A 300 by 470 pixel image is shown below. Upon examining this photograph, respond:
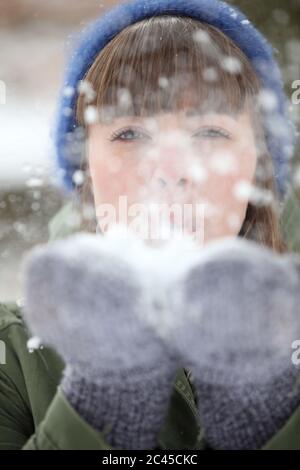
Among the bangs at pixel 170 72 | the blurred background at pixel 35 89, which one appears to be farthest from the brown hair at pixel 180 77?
the blurred background at pixel 35 89

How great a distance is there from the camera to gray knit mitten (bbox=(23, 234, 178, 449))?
414mm

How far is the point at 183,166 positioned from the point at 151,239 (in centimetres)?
9

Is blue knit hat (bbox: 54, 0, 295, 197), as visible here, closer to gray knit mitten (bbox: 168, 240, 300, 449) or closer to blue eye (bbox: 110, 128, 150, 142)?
blue eye (bbox: 110, 128, 150, 142)

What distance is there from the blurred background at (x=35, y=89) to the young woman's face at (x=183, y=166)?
0.53 ft

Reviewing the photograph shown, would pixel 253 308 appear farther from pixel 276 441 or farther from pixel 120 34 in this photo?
pixel 120 34

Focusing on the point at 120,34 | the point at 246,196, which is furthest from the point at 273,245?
the point at 120,34

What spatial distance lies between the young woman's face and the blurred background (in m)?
0.16

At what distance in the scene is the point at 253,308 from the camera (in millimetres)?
404

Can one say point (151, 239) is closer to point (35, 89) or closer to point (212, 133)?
point (212, 133)

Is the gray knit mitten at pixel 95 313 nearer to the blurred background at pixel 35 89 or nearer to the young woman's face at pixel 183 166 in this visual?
the young woman's face at pixel 183 166

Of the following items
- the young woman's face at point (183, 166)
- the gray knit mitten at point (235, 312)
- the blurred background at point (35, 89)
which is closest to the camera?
the gray knit mitten at point (235, 312)

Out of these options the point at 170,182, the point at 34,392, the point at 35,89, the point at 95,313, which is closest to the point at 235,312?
the point at 95,313

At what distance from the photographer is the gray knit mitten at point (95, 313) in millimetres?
414

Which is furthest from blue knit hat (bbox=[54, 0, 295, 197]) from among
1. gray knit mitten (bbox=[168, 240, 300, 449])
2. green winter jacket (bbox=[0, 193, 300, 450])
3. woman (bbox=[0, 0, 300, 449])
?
gray knit mitten (bbox=[168, 240, 300, 449])
